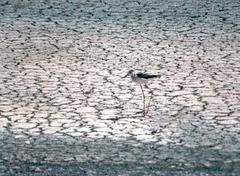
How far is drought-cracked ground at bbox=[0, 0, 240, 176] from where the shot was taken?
4.84 meters

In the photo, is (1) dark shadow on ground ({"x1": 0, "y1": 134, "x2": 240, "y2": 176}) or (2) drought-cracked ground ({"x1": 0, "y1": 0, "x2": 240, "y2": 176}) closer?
(1) dark shadow on ground ({"x1": 0, "y1": 134, "x2": 240, "y2": 176})

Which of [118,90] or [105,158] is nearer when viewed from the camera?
[105,158]

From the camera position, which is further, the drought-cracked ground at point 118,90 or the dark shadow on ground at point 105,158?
the drought-cracked ground at point 118,90

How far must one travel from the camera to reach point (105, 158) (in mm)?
4832

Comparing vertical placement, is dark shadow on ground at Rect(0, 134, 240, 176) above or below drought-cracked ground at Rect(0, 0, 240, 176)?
below

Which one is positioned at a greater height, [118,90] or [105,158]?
[118,90]

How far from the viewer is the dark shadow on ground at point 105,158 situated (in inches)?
182

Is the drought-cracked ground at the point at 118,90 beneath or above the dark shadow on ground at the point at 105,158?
above

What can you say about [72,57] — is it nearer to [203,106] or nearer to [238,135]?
[203,106]

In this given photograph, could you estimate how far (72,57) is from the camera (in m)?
7.65

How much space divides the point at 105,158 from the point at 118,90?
170 centimetres

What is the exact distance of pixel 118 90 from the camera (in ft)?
21.1

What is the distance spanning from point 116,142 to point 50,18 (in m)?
4.82

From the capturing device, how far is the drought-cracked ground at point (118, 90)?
15.9 feet
